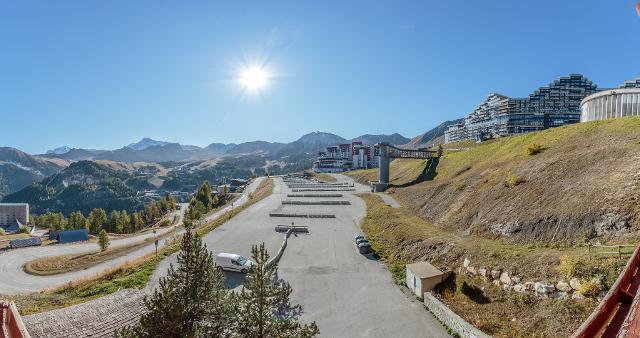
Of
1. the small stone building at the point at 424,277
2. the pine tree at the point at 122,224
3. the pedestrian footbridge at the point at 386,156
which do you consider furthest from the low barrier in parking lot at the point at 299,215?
the pine tree at the point at 122,224

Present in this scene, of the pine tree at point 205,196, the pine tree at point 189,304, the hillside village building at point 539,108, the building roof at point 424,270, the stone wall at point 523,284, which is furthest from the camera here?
the hillside village building at point 539,108

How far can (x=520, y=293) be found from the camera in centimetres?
1666

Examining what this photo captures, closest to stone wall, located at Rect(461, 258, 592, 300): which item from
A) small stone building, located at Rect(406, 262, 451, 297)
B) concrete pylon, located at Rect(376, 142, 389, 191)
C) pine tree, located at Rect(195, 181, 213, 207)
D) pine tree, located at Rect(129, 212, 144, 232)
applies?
small stone building, located at Rect(406, 262, 451, 297)

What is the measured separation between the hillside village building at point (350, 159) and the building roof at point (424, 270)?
5654 inches

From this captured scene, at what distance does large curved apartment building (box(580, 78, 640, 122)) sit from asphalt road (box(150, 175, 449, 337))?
44085mm

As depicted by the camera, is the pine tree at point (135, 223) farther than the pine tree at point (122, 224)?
Yes

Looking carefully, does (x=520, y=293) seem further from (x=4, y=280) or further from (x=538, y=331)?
(x=4, y=280)

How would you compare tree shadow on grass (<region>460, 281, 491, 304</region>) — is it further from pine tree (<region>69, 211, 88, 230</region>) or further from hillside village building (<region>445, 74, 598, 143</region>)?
hillside village building (<region>445, 74, 598, 143</region>)

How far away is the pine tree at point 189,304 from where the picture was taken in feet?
37.0

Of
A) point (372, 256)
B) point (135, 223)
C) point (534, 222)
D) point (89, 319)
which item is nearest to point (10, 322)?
point (89, 319)

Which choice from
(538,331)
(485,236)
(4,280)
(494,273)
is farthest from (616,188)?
(4,280)

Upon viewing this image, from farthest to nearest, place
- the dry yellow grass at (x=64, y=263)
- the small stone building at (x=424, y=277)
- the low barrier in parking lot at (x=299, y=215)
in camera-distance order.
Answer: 1. the low barrier in parking lot at (x=299, y=215)
2. the dry yellow grass at (x=64, y=263)
3. the small stone building at (x=424, y=277)

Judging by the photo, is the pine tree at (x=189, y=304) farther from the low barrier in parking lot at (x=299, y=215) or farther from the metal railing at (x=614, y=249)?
the low barrier in parking lot at (x=299, y=215)

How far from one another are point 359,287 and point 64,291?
75.9 ft
